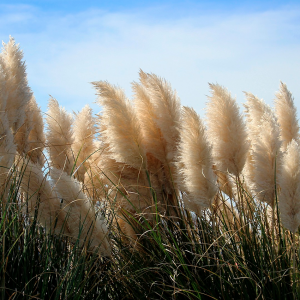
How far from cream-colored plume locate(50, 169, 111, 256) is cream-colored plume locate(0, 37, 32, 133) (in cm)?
109

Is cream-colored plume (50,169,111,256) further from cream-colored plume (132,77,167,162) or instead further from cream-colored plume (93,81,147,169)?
cream-colored plume (132,77,167,162)

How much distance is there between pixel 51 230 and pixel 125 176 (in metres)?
0.92

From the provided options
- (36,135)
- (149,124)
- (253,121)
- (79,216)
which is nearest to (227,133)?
(253,121)

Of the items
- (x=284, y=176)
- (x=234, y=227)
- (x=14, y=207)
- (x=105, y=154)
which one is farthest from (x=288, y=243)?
(x=14, y=207)

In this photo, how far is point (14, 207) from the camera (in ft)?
8.54

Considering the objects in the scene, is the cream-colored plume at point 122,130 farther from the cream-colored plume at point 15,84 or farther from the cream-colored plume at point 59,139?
the cream-colored plume at point 15,84

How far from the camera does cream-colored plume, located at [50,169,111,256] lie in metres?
2.21

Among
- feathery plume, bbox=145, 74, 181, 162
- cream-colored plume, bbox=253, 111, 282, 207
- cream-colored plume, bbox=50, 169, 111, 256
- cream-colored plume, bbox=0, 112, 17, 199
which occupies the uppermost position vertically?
feathery plume, bbox=145, 74, 181, 162

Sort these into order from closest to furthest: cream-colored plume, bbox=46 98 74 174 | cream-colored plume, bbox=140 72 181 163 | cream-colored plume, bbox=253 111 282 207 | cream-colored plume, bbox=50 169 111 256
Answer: cream-colored plume, bbox=50 169 111 256 → cream-colored plume, bbox=253 111 282 207 → cream-colored plume, bbox=140 72 181 163 → cream-colored plume, bbox=46 98 74 174

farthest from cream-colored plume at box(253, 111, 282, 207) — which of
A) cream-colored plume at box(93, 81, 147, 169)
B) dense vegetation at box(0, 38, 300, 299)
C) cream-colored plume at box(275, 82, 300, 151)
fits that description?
cream-colored plume at box(93, 81, 147, 169)

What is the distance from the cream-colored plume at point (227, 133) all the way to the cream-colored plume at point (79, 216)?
115cm

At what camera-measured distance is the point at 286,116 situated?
347 cm

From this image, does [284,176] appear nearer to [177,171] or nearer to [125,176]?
[177,171]

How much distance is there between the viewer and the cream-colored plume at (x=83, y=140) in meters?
3.38
